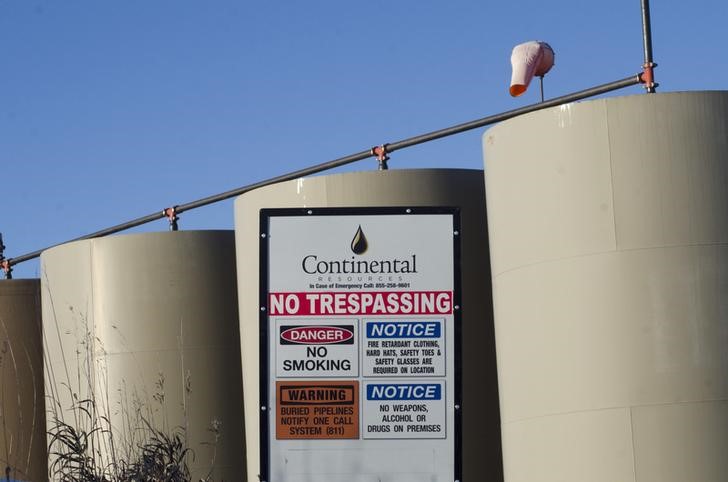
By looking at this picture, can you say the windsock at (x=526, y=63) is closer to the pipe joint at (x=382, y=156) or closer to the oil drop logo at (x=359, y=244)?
the pipe joint at (x=382, y=156)

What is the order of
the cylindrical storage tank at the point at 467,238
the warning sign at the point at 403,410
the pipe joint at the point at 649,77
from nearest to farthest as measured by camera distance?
Result: the warning sign at the point at 403,410 → the pipe joint at the point at 649,77 → the cylindrical storage tank at the point at 467,238

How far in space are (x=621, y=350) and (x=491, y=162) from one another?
6.38 feet

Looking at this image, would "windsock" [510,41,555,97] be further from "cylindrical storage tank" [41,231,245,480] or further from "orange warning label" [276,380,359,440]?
"orange warning label" [276,380,359,440]

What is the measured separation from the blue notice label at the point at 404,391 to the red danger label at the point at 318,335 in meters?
→ 0.16

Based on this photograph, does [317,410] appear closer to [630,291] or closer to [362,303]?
[362,303]

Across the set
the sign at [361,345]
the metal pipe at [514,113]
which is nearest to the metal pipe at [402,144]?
the metal pipe at [514,113]

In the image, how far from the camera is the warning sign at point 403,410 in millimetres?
3555

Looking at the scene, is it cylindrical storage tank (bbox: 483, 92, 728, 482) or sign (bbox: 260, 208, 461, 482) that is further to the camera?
cylindrical storage tank (bbox: 483, 92, 728, 482)

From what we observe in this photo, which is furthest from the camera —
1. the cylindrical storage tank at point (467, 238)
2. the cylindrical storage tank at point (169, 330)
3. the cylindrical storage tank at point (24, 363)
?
the cylindrical storage tank at point (24, 363)

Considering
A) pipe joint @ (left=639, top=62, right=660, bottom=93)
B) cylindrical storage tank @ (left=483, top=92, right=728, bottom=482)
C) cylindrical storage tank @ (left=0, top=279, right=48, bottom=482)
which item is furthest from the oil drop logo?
cylindrical storage tank @ (left=0, top=279, right=48, bottom=482)

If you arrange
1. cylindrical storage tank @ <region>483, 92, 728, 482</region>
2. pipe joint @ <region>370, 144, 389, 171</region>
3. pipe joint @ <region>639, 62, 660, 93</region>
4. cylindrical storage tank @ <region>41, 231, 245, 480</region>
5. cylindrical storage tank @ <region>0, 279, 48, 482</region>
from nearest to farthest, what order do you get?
cylindrical storage tank @ <region>483, 92, 728, 482</region>
pipe joint @ <region>639, 62, 660, 93</region>
pipe joint @ <region>370, 144, 389, 171</region>
cylindrical storage tank @ <region>41, 231, 245, 480</region>
cylindrical storage tank @ <region>0, 279, 48, 482</region>

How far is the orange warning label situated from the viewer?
3.60 meters

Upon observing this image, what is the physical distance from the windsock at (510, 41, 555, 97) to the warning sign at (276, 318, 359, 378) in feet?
22.2

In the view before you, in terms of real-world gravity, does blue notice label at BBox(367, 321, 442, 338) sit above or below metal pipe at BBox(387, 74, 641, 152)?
below
